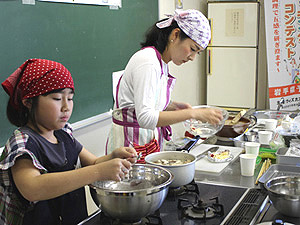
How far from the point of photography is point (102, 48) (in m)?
2.90

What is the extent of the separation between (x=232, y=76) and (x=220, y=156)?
10.1 ft

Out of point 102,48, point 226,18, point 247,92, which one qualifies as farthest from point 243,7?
point 102,48

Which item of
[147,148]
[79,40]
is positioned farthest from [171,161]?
[79,40]

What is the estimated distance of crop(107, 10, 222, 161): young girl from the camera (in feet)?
5.63

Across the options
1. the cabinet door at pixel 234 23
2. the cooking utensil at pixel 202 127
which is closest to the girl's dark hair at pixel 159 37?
the cooking utensil at pixel 202 127

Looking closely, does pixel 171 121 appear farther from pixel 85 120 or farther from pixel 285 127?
pixel 85 120

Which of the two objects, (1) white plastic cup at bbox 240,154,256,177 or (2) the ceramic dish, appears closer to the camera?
(1) white plastic cup at bbox 240,154,256,177

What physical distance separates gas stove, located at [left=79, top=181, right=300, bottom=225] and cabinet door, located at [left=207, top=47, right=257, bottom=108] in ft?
11.1

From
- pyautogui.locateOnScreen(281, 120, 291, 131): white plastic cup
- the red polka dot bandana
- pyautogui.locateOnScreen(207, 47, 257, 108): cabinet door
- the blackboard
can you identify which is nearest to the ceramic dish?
pyautogui.locateOnScreen(281, 120, 291, 131): white plastic cup

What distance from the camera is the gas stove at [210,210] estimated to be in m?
1.19

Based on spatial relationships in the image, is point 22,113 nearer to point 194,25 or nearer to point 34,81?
point 34,81

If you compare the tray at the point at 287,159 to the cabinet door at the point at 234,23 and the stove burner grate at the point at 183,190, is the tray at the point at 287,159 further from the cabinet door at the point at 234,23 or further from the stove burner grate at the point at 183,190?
the cabinet door at the point at 234,23

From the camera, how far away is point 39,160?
1304mm

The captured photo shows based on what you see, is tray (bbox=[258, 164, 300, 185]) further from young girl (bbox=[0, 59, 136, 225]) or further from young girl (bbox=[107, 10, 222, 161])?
young girl (bbox=[0, 59, 136, 225])
